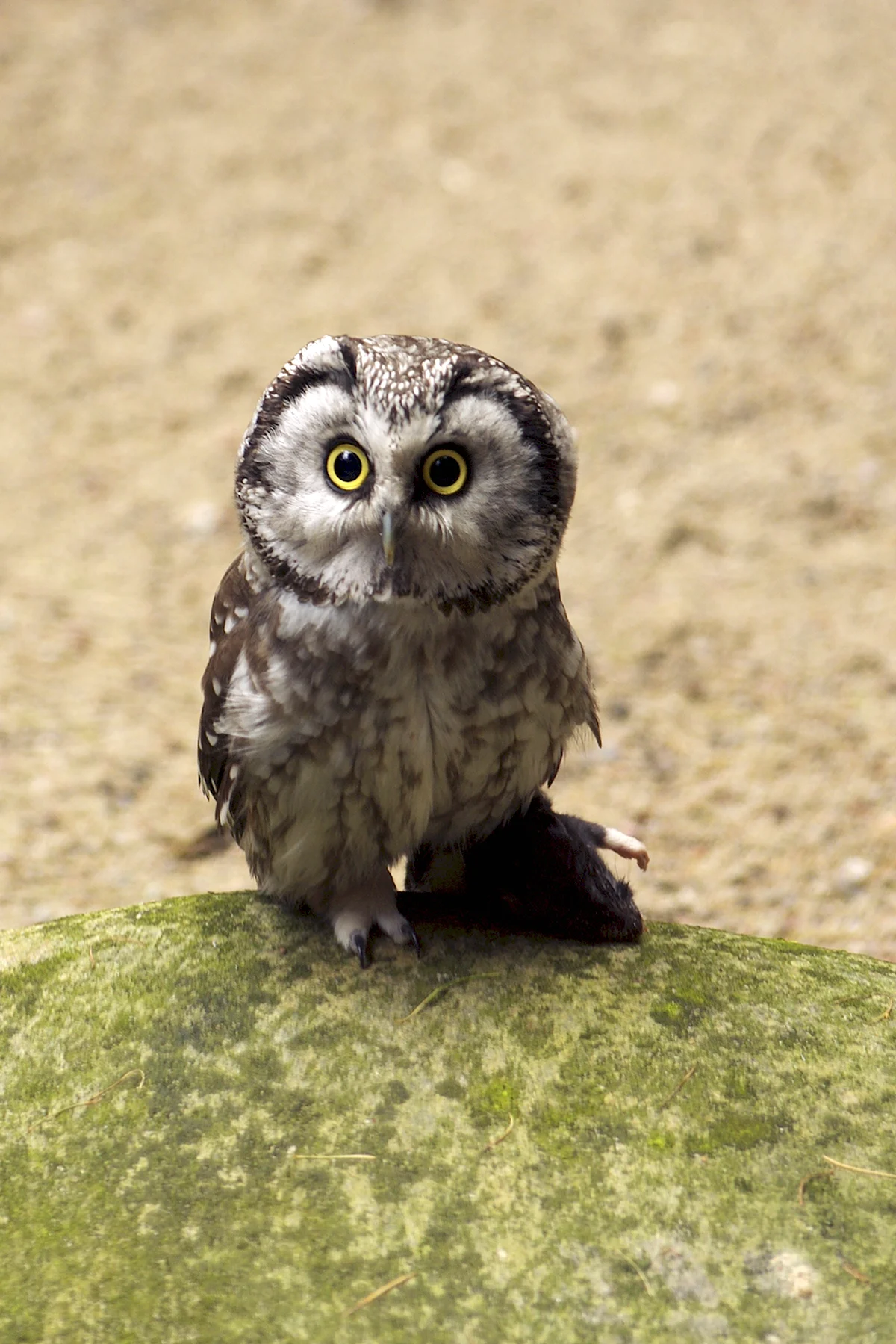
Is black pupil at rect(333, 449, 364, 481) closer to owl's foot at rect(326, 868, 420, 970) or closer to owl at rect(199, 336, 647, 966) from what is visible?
owl at rect(199, 336, 647, 966)

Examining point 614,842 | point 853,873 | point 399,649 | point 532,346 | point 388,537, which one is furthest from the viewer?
point 532,346

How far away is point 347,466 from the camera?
6.07ft

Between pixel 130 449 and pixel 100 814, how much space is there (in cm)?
226

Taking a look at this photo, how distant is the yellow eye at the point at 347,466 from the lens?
6.00 feet

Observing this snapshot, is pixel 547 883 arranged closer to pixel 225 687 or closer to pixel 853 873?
pixel 225 687

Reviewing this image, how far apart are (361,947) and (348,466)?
812mm

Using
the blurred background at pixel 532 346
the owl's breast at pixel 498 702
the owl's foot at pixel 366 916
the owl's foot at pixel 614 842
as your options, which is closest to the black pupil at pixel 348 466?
the owl's breast at pixel 498 702

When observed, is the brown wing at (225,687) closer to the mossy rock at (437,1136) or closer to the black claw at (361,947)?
the mossy rock at (437,1136)

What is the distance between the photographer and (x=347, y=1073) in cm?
190

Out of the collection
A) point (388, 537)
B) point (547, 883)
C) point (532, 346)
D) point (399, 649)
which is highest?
point (532, 346)

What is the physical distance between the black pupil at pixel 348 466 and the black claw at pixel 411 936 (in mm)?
792

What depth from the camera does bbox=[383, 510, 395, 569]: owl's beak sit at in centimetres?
177

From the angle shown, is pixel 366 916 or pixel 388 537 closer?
pixel 388 537

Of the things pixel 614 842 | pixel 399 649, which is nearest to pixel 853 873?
pixel 614 842
